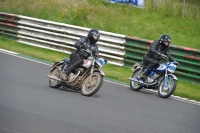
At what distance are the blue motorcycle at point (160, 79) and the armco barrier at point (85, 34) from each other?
173 cm

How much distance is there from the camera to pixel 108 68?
61.8 ft

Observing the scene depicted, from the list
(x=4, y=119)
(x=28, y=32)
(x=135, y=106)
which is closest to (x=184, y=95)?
(x=135, y=106)

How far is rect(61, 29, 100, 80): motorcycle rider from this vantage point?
13.6m

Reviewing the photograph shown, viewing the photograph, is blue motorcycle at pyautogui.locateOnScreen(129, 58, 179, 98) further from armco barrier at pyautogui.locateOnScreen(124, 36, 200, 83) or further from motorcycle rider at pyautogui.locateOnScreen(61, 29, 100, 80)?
motorcycle rider at pyautogui.locateOnScreen(61, 29, 100, 80)

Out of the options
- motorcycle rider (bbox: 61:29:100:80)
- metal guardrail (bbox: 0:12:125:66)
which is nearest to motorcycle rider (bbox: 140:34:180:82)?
motorcycle rider (bbox: 61:29:100:80)

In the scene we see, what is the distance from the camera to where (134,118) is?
1088 cm

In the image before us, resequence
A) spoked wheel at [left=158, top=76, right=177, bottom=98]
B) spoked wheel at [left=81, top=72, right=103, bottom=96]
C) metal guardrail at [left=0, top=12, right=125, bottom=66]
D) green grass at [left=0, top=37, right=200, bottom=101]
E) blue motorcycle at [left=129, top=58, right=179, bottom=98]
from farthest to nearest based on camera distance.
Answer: metal guardrail at [left=0, top=12, right=125, bottom=66] < green grass at [left=0, top=37, right=200, bottom=101] < blue motorcycle at [left=129, top=58, right=179, bottom=98] < spoked wheel at [left=158, top=76, right=177, bottom=98] < spoked wheel at [left=81, top=72, right=103, bottom=96]

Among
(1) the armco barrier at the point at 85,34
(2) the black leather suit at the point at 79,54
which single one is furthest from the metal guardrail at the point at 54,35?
(2) the black leather suit at the point at 79,54

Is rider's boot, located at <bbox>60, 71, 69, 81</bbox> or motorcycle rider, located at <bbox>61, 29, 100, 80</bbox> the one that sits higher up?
motorcycle rider, located at <bbox>61, 29, 100, 80</bbox>

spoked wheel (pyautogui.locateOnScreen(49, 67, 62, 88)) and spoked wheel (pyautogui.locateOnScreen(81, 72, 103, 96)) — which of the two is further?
spoked wheel (pyautogui.locateOnScreen(49, 67, 62, 88))

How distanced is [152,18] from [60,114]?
1507cm

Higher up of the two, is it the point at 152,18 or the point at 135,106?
the point at 152,18

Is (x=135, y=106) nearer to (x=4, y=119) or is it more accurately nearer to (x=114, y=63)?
(x=4, y=119)

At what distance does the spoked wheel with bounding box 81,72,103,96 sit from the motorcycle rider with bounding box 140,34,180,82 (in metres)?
2.54
